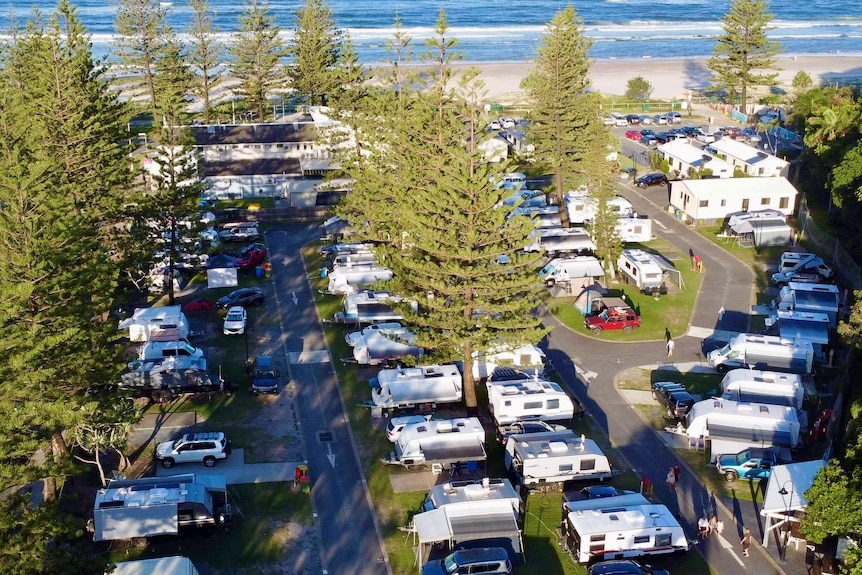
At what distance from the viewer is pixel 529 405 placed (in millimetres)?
28938

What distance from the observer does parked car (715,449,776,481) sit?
26.3 m

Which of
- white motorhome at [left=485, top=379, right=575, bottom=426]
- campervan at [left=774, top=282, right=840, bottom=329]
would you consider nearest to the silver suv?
white motorhome at [left=485, top=379, right=575, bottom=426]

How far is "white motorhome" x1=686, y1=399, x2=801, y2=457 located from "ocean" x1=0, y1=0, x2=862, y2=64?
92.0 meters

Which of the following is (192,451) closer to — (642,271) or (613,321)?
(613,321)

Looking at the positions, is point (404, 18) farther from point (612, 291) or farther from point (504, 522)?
point (504, 522)

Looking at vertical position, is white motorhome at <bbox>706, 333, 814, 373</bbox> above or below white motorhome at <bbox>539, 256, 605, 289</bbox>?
below

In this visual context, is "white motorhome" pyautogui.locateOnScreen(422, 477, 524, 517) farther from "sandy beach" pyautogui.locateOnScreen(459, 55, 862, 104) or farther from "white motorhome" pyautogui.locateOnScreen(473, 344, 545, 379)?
"sandy beach" pyautogui.locateOnScreen(459, 55, 862, 104)

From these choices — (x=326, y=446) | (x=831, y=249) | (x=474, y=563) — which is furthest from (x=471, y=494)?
(x=831, y=249)

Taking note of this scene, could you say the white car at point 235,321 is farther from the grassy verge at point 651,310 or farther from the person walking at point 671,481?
the person walking at point 671,481

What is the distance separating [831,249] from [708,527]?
26054 millimetres

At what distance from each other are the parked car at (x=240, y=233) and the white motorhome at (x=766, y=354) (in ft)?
89.8

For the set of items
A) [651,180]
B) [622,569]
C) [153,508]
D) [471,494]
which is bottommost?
[622,569]

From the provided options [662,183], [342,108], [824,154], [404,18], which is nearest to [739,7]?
[662,183]

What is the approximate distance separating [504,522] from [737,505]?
23.9 feet
